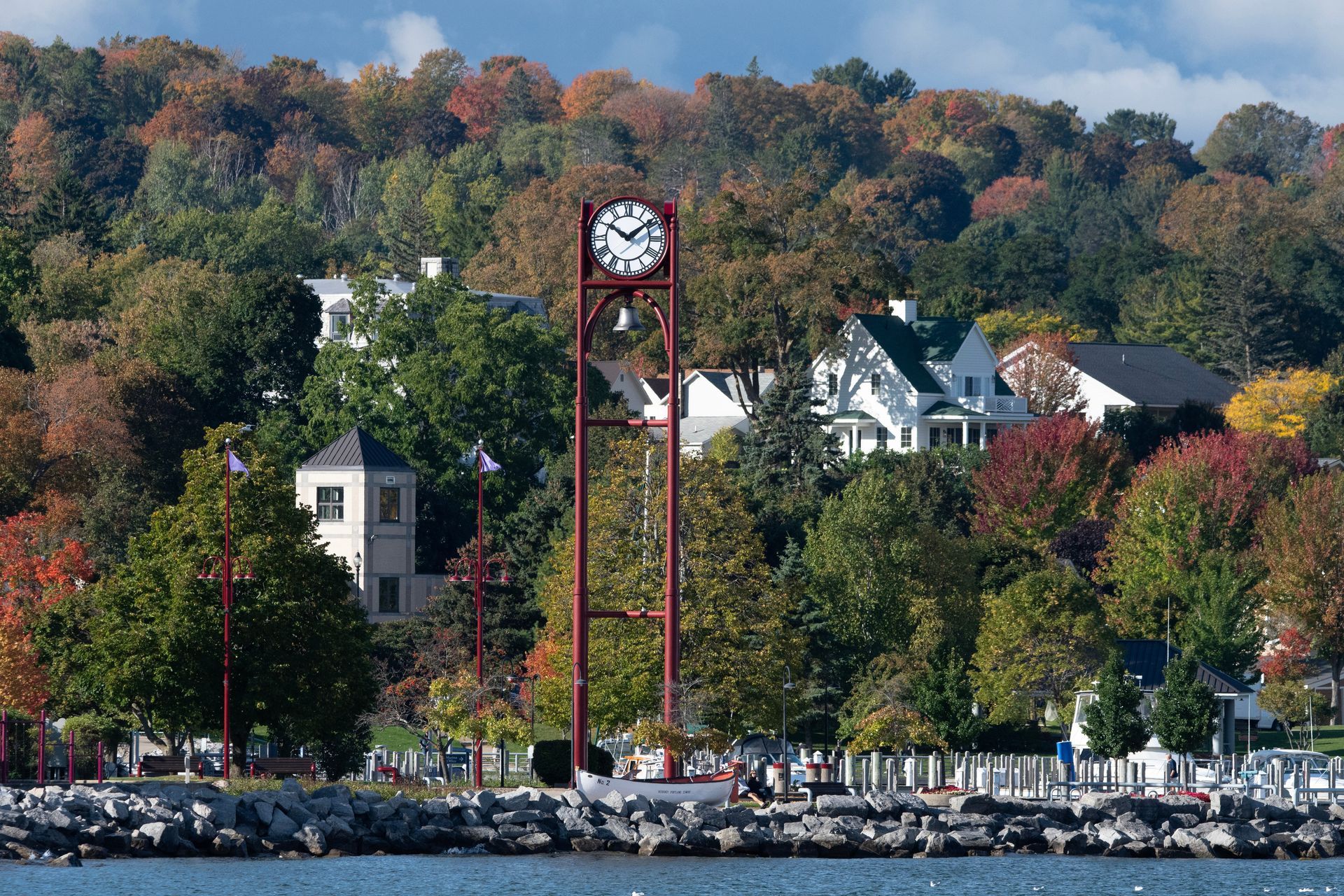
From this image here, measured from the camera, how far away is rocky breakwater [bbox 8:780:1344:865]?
46.1m

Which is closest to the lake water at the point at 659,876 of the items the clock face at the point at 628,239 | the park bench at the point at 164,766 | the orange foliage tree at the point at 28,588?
the park bench at the point at 164,766

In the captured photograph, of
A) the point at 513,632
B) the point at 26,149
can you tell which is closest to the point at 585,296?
the point at 513,632

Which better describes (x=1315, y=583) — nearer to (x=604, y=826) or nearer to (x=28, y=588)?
(x=604, y=826)

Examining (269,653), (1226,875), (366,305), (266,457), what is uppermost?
(366,305)

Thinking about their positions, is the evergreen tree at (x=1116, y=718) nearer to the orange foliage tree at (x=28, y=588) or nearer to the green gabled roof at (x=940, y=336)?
the orange foliage tree at (x=28, y=588)

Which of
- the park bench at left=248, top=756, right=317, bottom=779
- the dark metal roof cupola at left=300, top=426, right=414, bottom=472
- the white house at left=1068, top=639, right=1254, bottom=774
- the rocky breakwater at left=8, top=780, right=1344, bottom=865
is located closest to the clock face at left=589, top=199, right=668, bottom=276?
the rocky breakwater at left=8, top=780, right=1344, bottom=865

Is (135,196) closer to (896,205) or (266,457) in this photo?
(896,205)

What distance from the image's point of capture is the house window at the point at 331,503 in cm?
8175

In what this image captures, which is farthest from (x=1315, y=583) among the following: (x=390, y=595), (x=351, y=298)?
(x=351, y=298)

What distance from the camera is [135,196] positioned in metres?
171

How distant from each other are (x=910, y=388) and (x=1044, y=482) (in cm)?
1555

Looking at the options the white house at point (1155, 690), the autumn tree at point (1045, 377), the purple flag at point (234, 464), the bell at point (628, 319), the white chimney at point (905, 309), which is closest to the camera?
the bell at point (628, 319)

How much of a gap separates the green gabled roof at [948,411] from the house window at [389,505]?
3099 cm

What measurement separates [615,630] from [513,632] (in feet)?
48.3
